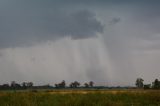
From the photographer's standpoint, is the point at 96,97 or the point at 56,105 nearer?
the point at 56,105

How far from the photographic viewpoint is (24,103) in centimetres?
2369

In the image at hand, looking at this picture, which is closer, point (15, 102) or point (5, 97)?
point (15, 102)

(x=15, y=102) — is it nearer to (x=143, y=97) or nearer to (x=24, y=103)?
(x=24, y=103)

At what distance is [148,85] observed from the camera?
4532 inches

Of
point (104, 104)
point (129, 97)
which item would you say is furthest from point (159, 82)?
point (104, 104)

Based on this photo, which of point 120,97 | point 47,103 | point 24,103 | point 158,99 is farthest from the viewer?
point 120,97

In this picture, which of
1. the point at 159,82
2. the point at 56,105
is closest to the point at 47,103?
the point at 56,105

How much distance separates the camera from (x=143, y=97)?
3172 centimetres

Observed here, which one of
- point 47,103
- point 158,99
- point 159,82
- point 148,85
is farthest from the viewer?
point 159,82

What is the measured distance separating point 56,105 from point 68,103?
102 centimetres

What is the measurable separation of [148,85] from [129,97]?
278 feet

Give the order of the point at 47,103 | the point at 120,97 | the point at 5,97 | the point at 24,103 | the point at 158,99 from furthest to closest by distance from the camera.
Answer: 1. the point at 120,97
2. the point at 158,99
3. the point at 5,97
4. the point at 47,103
5. the point at 24,103

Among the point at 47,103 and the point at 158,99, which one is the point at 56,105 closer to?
the point at 47,103

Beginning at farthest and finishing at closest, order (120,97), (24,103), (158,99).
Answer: (120,97) < (158,99) < (24,103)
